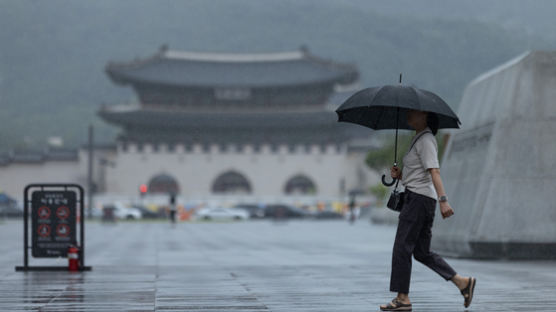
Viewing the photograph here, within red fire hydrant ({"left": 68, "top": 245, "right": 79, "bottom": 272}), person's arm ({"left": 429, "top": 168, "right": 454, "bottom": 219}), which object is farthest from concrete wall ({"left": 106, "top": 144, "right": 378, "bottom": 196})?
person's arm ({"left": 429, "top": 168, "right": 454, "bottom": 219})

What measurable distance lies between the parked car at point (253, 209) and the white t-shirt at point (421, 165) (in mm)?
51777

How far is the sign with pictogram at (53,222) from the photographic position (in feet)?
36.0

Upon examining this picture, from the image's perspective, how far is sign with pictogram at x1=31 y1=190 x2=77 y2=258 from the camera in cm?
1098

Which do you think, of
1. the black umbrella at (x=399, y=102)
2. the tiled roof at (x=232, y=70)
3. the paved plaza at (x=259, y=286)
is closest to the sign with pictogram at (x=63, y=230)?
the paved plaza at (x=259, y=286)

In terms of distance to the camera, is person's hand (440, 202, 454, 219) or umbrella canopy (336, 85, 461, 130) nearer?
person's hand (440, 202, 454, 219)

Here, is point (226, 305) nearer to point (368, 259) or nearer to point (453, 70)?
point (368, 259)

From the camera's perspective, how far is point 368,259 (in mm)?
13469

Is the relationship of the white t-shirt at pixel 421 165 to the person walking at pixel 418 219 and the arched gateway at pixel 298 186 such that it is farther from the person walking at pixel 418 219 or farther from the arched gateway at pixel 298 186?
the arched gateway at pixel 298 186

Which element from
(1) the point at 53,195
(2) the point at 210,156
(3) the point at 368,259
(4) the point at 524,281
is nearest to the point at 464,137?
(3) the point at 368,259

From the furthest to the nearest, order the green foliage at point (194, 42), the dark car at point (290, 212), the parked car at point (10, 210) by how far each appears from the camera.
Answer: the green foliage at point (194, 42)
the dark car at point (290, 212)
the parked car at point (10, 210)

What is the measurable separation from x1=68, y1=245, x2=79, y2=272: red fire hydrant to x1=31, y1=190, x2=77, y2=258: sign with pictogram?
6.7 inches

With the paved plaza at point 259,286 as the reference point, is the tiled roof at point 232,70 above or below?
above

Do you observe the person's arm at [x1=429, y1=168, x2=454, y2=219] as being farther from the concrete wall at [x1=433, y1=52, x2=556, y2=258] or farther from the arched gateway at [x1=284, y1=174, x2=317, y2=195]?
the arched gateway at [x1=284, y1=174, x2=317, y2=195]

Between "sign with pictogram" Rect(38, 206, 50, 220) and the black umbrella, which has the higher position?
the black umbrella
